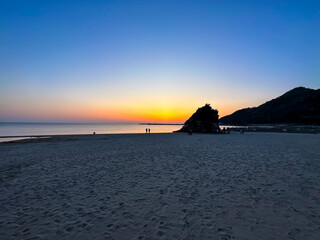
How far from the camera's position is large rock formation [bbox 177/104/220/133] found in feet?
229

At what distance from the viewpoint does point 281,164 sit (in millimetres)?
14945

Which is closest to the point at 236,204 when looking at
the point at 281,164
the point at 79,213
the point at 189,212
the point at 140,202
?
the point at 189,212

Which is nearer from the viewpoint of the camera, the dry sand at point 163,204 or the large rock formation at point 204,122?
the dry sand at point 163,204

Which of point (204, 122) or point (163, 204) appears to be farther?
point (204, 122)

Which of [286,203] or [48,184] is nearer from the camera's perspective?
[286,203]

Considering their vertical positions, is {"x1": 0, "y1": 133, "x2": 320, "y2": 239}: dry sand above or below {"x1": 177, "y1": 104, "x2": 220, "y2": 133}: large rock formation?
below

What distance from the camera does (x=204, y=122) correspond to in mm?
71812

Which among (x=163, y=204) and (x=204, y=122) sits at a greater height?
(x=204, y=122)

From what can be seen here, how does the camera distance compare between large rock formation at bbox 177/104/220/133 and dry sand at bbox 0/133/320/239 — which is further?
large rock formation at bbox 177/104/220/133

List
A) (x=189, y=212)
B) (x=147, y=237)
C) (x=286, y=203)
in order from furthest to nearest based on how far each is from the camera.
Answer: (x=286, y=203) → (x=189, y=212) → (x=147, y=237)

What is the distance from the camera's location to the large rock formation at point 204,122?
229 ft

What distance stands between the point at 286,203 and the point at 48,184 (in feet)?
41.0

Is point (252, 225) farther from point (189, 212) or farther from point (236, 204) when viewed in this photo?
point (189, 212)

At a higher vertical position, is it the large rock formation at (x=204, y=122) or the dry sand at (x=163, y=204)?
the large rock formation at (x=204, y=122)
